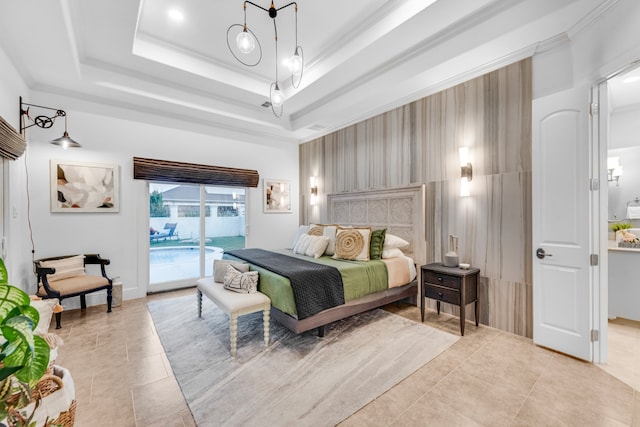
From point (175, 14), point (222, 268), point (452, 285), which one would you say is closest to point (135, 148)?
point (175, 14)

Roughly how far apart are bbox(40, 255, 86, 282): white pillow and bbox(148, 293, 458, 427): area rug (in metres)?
1.22

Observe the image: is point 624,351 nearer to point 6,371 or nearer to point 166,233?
point 6,371

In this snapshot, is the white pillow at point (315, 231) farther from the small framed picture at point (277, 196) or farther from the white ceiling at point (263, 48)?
the white ceiling at point (263, 48)

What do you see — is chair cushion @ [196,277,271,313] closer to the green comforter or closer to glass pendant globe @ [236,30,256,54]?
the green comforter

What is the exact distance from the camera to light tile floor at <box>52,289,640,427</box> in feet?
5.69

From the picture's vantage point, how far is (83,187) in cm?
375

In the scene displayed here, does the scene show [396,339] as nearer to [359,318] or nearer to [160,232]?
[359,318]

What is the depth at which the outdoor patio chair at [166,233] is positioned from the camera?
14.6 feet

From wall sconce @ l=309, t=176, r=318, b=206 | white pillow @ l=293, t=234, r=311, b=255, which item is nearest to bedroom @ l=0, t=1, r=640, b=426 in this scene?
wall sconce @ l=309, t=176, r=318, b=206

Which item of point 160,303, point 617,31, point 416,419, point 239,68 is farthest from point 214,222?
point 617,31

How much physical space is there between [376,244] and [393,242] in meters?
0.27

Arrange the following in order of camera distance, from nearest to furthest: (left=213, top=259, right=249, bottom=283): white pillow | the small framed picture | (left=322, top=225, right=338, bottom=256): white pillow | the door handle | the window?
1. the door handle
2. (left=213, top=259, right=249, bottom=283): white pillow
3. (left=322, top=225, right=338, bottom=256): white pillow
4. the window
5. the small framed picture

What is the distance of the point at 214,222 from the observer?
5043 millimetres

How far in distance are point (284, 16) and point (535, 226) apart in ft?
10.8
